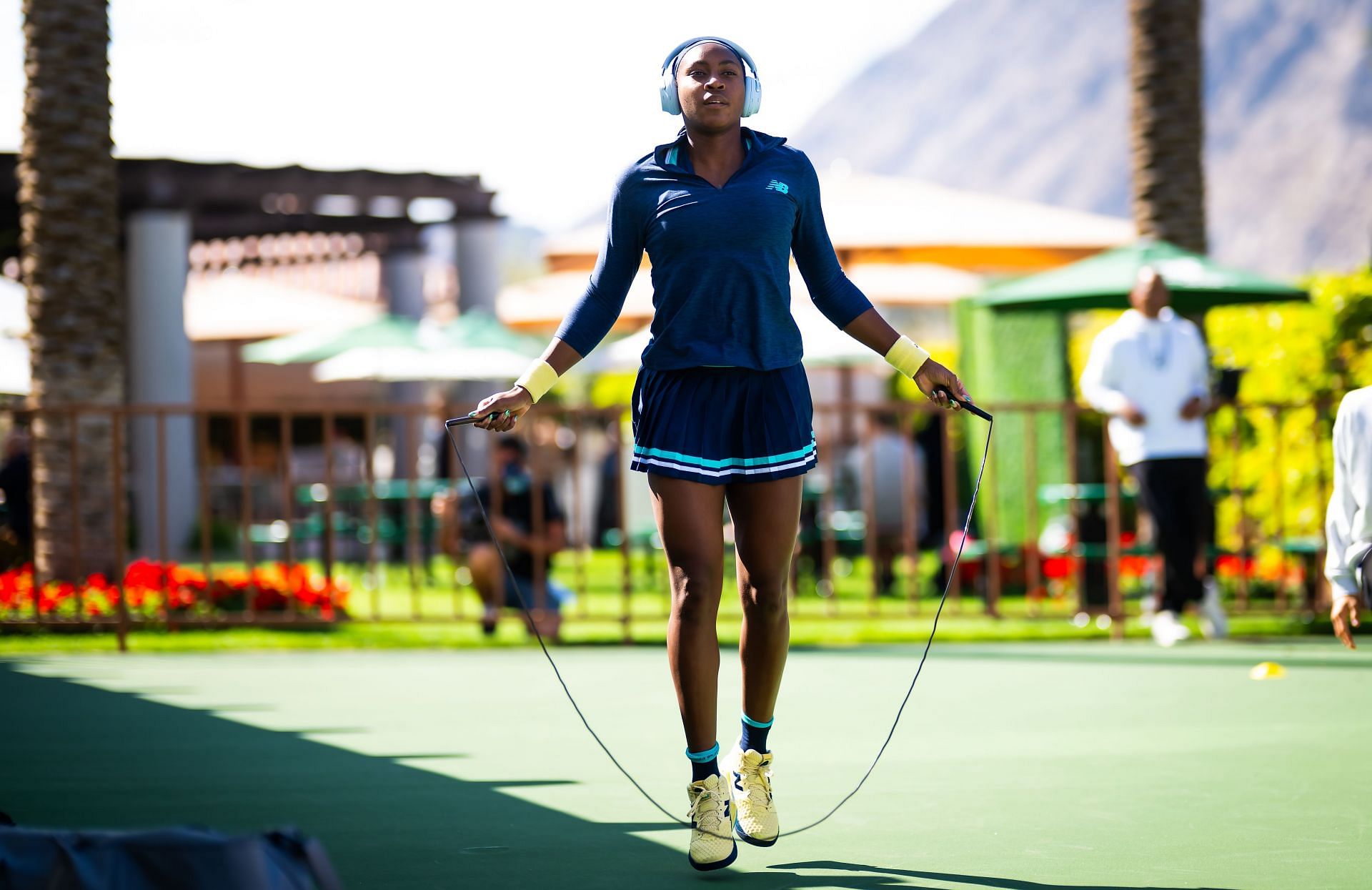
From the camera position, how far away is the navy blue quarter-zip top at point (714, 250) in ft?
13.6

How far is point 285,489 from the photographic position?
9773mm

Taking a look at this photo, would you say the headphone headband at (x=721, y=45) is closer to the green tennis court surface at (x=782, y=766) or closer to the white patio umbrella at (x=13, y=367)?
the green tennis court surface at (x=782, y=766)

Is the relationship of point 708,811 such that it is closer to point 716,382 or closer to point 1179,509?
point 716,382

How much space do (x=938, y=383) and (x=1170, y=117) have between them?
9.08m

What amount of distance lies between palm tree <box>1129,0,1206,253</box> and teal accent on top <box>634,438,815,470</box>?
30.0 feet

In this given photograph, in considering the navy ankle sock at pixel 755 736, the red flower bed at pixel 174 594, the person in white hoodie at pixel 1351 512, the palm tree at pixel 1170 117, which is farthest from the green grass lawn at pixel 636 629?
the person in white hoodie at pixel 1351 512

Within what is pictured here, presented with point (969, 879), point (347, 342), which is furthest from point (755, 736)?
point (347, 342)

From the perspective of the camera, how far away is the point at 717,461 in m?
4.19

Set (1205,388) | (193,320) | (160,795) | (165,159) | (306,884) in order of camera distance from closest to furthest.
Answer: (306,884), (160,795), (1205,388), (165,159), (193,320)

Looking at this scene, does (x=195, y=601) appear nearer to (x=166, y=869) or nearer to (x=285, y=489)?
(x=285, y=489)

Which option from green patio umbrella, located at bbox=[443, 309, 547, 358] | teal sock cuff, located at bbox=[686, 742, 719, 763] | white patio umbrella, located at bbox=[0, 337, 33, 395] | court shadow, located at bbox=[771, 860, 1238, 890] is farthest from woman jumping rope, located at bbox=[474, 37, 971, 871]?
white patio umbrella, located at bbox=[0, 337, 33, 395]

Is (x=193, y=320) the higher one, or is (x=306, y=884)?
(x=193, y=320)

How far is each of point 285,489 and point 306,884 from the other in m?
7.10

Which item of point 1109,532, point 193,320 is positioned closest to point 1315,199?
point 193,320
